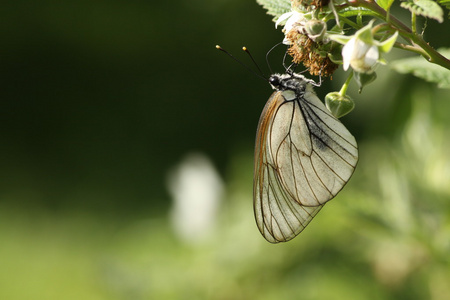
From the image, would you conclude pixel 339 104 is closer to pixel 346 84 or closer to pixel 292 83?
pixel 346 84

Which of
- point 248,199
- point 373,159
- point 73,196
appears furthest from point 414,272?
point 73,196

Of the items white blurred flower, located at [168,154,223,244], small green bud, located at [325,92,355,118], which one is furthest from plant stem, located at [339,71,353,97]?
white blurred flower, located at [168,154,223,244]

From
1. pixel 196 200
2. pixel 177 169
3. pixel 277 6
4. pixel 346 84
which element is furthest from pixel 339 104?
pixel 177 169

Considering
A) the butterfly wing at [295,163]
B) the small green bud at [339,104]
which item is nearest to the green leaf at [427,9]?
the small green bud at [339,104]

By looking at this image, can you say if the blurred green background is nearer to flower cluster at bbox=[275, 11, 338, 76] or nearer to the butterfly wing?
the butterfly wing

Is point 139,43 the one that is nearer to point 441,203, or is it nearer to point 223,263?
point 223,263

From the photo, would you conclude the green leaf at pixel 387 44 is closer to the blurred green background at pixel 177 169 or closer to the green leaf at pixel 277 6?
the green leaf at pixel 277 6

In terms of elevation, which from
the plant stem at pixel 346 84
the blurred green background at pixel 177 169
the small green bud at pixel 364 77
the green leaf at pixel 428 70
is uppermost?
the small green bud at pixel 364 77
